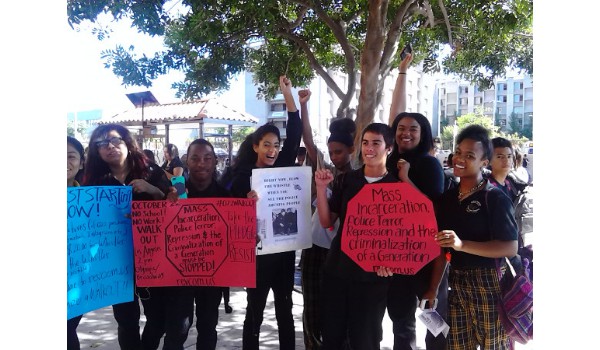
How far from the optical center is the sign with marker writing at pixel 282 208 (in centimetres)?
326

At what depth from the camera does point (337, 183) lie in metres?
3.21

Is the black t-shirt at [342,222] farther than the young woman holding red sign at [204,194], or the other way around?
the young woman holding red sign at [204,194]

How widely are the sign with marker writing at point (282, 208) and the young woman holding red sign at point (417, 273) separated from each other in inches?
26.4

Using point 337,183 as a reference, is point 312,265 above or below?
below

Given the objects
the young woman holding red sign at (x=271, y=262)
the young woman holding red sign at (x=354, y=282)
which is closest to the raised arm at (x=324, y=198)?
the young woman holding red sign at (x=354, y=282)

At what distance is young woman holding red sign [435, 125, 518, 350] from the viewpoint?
2.62 metres

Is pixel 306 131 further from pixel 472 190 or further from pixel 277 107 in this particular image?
pixel 277 107

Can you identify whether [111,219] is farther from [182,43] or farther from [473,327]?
[182,43]

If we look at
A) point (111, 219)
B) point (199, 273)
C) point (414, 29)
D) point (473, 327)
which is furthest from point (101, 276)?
point (414, 29)

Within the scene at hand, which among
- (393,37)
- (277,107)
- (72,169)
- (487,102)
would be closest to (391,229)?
(72,169)

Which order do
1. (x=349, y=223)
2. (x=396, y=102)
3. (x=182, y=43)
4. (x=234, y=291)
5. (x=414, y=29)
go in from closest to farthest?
(x=349, y=223) → (x=396, y=102) → (x=182, y=43) → (x=234, y=291) → (x=414, y=29)

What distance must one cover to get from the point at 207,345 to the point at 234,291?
2.87 metres

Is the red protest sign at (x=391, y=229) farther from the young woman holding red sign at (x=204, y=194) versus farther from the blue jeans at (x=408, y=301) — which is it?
the young woman holding red sign at (x=204, y=194)

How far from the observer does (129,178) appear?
3236 millimetres
